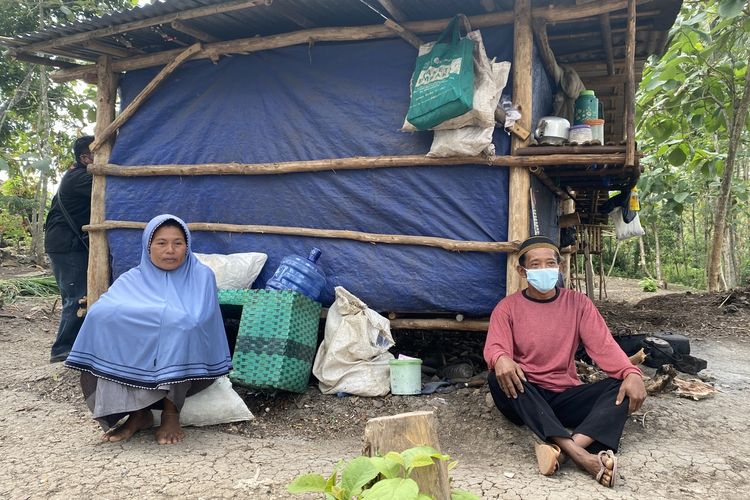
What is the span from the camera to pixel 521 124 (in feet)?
13.6

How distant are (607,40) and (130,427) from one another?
4.70 metres

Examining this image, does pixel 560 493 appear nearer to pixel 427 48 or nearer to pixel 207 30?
pixel 427 48

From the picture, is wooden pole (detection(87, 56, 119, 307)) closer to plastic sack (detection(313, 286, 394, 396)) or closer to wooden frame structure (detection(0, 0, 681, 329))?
wooden frame structure (detection(0, 0, 681, 329))

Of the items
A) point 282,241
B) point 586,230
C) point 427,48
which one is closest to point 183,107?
point 282,241

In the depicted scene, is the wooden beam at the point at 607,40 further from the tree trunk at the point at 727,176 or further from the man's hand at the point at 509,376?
the tree trunk at the point at 727,176

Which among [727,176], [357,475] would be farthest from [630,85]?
[727,176]

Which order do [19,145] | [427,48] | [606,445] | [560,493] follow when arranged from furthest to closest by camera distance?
[19,145] < [427,48] < [606,445] < [560,493]

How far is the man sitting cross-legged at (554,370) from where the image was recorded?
2.91 m

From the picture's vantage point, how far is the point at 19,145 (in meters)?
12.2

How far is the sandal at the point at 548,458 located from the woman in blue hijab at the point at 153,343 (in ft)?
6.50

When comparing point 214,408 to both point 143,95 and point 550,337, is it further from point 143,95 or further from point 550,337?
point 143,95

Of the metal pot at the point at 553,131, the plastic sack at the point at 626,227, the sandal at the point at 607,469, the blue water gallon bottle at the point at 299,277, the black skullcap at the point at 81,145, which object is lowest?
the sandal at the point at 607,469

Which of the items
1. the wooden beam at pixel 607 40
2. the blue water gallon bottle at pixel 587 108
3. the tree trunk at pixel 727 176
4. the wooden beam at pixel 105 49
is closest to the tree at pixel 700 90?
the tree trunk at pixel 727 176

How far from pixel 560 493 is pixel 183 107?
4558mm
